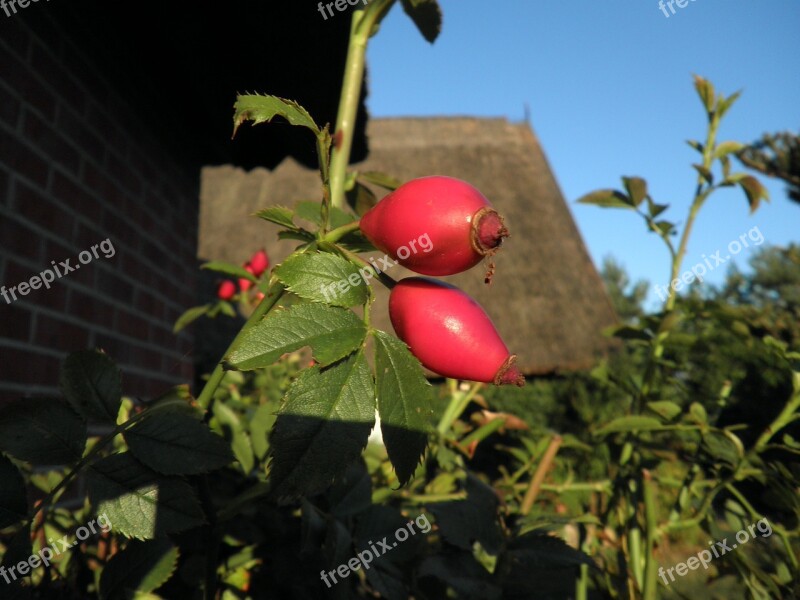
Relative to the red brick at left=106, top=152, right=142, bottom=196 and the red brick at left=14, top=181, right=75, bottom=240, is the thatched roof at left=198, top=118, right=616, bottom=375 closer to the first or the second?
the red brick at left=106, top=152, right=142, bottom=196

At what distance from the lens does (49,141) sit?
141 centimetres

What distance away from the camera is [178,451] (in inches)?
18.6

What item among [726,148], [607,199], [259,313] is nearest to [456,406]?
[607,199]

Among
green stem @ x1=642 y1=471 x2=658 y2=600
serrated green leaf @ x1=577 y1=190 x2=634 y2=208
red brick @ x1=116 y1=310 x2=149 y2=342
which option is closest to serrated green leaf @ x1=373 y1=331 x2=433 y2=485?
green stem @ x1=642 y1=471 x2=658 y2=600

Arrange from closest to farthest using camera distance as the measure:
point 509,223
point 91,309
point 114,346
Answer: point 91,309 < point 114,346 < point 509,223

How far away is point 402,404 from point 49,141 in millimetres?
1370

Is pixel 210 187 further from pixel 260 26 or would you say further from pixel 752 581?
pixel 752 581

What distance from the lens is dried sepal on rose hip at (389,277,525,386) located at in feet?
1.40

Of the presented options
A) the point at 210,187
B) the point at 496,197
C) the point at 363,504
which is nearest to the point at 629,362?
the point at 496,197

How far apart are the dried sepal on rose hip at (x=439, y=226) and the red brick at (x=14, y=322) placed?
1.08m

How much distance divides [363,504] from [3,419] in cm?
38

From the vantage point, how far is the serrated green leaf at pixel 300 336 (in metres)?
0.40

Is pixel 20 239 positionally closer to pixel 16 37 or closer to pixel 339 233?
pixel 16 37

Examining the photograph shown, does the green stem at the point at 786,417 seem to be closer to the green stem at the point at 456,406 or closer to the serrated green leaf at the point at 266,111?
the green stem at the point at 456,406
